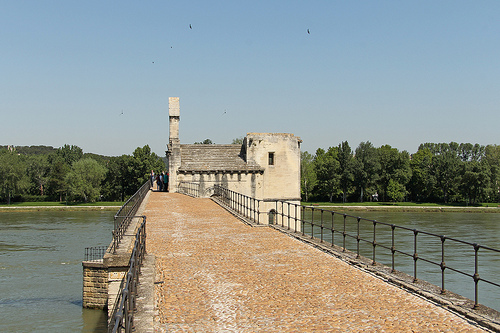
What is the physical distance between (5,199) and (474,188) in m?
72.6

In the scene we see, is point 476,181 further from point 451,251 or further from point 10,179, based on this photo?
point 10,179

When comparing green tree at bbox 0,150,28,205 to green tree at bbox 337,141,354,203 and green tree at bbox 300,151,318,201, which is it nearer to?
green tree at bbox 300,151,318,201

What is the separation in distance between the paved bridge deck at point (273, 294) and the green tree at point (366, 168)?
229 feet

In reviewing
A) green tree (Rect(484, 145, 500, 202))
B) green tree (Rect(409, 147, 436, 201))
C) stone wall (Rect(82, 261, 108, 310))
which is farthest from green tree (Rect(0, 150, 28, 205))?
stone wall (Rect(82, 261, 108, 310))

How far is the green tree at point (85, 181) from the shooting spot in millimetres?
80562

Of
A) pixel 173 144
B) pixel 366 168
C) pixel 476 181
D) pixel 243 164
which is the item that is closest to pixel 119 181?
pixel 366 168

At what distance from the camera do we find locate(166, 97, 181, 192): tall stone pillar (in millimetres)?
34375

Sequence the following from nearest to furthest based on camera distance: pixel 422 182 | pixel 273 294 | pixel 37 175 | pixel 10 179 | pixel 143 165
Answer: pixel 273 294 → pixel 143 165 → pixel 10 179 → pixel 422 182 → pixel 37 175

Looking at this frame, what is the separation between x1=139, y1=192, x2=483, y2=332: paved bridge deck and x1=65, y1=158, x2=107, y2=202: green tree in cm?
7203

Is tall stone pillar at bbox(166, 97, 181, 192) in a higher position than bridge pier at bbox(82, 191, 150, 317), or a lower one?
higher

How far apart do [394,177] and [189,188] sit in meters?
55.2

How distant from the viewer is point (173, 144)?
35156mm

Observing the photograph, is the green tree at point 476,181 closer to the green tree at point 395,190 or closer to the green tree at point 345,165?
the green tree at point 395,190

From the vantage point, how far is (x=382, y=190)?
82625 millimetres
